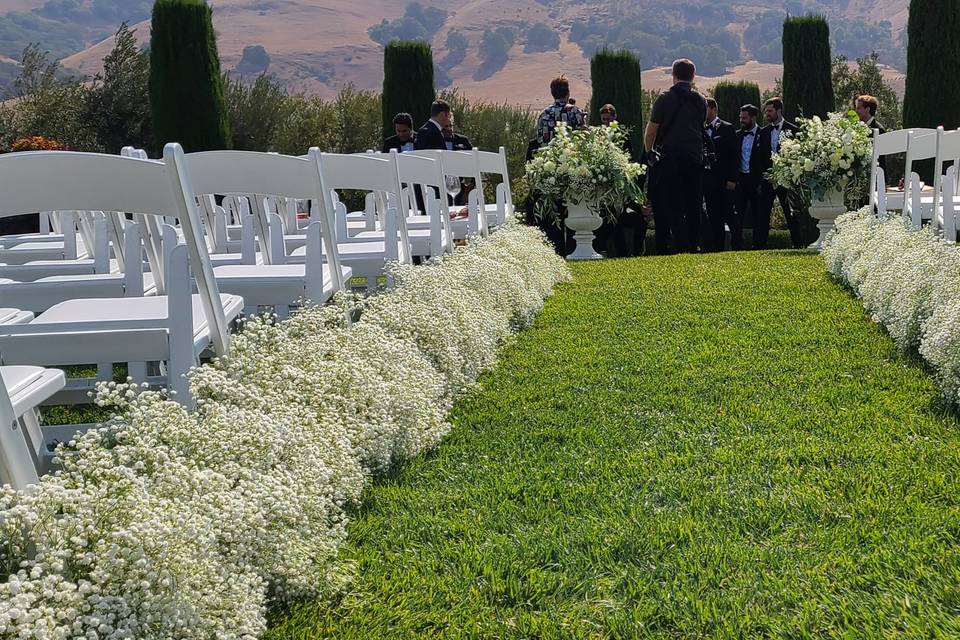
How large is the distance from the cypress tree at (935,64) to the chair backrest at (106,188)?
14799mm

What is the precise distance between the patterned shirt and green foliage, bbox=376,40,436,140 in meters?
4.74

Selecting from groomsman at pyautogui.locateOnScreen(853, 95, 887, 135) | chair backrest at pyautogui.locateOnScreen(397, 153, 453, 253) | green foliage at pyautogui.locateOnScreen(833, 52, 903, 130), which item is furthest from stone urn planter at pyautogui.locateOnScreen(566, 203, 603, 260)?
→ green foliage at pyautogui.locateOnScreen(833, 52, 903, 130)

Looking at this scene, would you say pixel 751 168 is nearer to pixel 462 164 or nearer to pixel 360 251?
pixel 462 164

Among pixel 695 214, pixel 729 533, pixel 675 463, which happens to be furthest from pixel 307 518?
pixel 695 214

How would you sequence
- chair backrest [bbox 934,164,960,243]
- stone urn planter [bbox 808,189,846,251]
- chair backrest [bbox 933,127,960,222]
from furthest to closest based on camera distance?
stone urn planter [bbox 808,189,846,251]
chair backrest [bbox 933,127,960,222]
chair backrest [bbox 934,164,960,243]

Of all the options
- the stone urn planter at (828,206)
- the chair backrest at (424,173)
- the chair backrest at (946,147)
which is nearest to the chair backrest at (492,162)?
the chair backrest at (424,173)

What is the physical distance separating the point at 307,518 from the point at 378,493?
0.75m

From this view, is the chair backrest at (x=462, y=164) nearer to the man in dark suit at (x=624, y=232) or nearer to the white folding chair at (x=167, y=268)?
the white folding chair at (x=167, y=268)

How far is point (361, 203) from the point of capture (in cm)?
1875

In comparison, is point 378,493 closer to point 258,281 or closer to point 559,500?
point 559,500

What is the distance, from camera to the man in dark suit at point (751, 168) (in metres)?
13.1

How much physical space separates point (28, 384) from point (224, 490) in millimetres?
539

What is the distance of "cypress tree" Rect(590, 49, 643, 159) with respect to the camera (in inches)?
681

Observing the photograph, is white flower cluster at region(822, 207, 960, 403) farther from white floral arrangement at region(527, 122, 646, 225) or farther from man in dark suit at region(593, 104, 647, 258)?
man in dark suit at region(593, 104, 647, 258)
